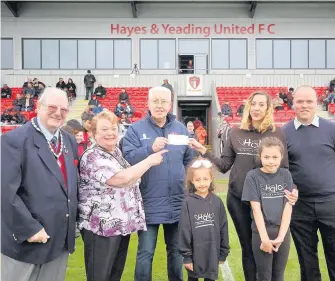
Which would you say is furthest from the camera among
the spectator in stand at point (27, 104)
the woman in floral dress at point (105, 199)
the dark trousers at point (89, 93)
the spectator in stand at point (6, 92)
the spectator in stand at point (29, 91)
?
the dark trousers at point (89, 93)

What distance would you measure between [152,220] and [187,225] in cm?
33

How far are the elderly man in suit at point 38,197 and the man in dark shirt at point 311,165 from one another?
202 centimetres

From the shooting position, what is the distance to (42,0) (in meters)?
26.6

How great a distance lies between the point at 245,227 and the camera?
400 cm

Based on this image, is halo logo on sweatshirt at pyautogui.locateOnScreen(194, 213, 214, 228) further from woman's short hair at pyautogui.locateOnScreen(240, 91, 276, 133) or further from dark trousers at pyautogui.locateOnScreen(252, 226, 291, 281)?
woman's short hair at pyautogui.locateOnScreen(240, 91, 276, 133)

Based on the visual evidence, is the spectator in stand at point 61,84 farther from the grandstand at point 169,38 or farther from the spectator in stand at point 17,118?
the spectator in stand at point 17,118

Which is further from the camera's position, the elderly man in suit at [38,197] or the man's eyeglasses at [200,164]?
the man's eyeglasses at [200,164]

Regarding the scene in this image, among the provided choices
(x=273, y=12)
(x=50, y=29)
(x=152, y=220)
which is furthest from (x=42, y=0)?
(x=152, y=220)

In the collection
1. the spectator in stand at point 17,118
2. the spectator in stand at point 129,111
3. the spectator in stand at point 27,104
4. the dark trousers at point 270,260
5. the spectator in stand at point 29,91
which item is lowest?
the dark trousers at point 270,260

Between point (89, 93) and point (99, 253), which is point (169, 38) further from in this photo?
point (99, 253)

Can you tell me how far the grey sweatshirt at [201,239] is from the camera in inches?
146

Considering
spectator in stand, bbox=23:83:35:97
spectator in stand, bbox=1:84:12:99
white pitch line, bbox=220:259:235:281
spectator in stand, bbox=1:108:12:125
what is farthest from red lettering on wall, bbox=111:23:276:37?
white pitch line, bbox=220:259:235:281

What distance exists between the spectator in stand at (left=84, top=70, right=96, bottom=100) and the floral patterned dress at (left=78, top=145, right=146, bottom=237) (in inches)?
867

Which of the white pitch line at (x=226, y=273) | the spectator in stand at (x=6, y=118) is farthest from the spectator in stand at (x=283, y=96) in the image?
the white pitch line at (x=226, y=273)
